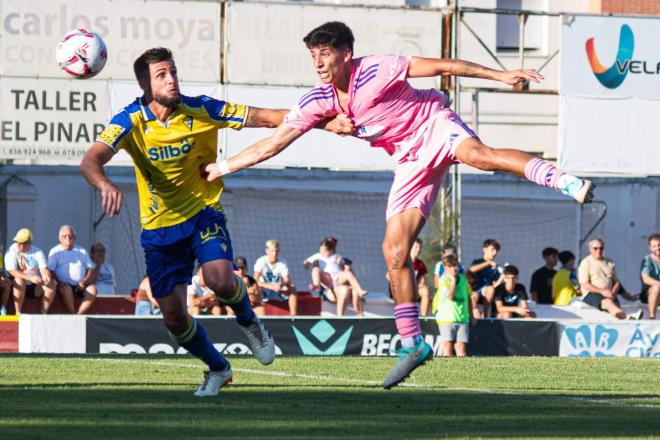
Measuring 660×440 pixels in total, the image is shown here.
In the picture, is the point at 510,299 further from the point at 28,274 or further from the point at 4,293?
the point at 4,293

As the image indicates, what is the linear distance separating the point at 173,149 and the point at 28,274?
10.7 m

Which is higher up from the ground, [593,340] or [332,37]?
[332,37]

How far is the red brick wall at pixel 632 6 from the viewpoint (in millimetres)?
32625

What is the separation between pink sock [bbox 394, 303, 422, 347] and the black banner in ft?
30.8

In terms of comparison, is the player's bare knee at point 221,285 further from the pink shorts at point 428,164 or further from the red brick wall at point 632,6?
the red brick wall at point 632,6

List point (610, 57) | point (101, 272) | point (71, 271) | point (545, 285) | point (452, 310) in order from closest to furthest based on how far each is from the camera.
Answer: point (452, 310) → point (71, 271) → point (101, 272) → point (545, 285) → point (610, 57)

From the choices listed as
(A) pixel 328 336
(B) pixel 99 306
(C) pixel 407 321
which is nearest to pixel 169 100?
(C) pixel 407 321

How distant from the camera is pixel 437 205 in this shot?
894 inches

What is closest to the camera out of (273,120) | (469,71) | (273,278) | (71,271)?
(469,71)

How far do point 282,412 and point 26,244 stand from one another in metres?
12.4

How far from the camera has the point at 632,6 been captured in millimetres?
32906

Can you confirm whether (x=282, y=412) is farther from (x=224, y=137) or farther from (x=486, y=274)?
(x=224, y=137)

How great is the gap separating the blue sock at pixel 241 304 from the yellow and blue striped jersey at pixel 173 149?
58 centimetres

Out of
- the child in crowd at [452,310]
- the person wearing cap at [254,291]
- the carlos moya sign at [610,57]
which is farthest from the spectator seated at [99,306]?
the carlos moya sign at [610,57]
